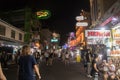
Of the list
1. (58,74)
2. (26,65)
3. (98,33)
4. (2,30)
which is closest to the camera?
(26,65)

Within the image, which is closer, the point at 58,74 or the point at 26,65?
the point at 26,65

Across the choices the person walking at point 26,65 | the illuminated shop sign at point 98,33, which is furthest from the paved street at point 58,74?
the person walking at point 26,65

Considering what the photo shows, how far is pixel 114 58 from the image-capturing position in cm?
1638

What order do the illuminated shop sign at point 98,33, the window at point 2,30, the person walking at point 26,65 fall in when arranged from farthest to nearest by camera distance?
the window at point 2,30
the illuminated shop sign at point 98,33
the person walking at point 26,65

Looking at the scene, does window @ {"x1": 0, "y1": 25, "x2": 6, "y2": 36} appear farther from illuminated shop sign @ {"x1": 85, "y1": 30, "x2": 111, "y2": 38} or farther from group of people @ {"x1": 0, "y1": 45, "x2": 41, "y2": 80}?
group of people @ {"x1": 0, "y1": 45, "x2": 41, "y2": 80}

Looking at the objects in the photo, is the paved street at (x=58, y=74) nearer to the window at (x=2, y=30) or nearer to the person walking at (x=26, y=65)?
the person walking at (x=26, y=65)

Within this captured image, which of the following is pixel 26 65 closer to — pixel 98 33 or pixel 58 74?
pixel 98 33

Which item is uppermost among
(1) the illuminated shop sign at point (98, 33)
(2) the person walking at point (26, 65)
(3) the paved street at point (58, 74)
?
(1) the illuminated shop sign at point (98, 33)

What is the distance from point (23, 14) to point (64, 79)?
33908 mm

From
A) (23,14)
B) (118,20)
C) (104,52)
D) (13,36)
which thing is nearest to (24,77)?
(118,20)

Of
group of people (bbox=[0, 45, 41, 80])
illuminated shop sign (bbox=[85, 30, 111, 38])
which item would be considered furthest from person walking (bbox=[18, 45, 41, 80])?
illuminated shop sign (bbox=[85, 30, 111, 38])

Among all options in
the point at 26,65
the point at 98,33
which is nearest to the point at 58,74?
the point at 98,33

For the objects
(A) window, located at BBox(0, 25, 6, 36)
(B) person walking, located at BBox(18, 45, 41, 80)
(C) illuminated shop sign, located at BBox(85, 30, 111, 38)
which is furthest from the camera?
(A) window, located at BBox(0, 25, 6, 36)

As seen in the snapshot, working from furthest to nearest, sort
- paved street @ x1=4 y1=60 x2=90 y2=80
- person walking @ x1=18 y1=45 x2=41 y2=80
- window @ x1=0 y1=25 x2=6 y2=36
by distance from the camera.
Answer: window @ x1=0 y1=25 x2=6 y2=36 → paved street @ x1=4 y1=60 x2=90 y2=80 → person walking @ x1=18 y1=45 x2=41 y2=80
